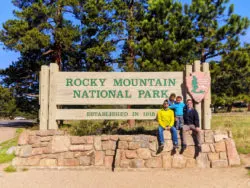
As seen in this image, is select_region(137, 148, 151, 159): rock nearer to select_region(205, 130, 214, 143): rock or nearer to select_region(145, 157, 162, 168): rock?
select_region(145, 157, 162, 168): rock

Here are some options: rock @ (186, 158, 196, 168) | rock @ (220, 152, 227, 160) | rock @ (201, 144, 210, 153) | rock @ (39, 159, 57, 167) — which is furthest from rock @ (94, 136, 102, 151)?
rock @ (220, 152, 227, 160)

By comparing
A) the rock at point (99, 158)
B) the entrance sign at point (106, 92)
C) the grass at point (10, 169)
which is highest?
the entrance sign at point (106, 92)

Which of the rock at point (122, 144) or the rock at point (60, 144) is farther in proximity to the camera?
the rock at point (60, 144)

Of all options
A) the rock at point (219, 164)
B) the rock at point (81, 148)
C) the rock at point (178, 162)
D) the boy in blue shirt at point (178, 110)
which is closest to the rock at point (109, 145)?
the rock at point (81, 148)

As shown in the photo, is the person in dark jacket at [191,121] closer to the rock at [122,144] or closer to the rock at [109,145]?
the rock at [122,144]

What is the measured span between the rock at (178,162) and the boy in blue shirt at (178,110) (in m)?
0.75

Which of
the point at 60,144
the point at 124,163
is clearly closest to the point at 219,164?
the point at 124,163

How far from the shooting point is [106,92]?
846 cm

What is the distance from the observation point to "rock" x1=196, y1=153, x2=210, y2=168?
25.5 ft

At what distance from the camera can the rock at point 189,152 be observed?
25.7 ft

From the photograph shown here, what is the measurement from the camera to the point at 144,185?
20.9 feet

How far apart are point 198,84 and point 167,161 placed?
220 cm

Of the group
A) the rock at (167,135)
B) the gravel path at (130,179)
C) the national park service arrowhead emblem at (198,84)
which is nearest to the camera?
the gravel path at (130,179)

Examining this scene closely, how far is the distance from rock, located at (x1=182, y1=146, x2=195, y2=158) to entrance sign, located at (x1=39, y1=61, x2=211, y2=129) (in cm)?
83
